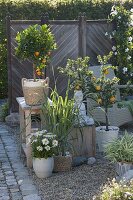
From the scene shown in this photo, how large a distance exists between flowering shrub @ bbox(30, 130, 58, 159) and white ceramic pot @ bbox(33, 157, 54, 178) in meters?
0.04

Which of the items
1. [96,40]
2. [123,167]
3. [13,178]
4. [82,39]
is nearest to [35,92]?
[13,178]

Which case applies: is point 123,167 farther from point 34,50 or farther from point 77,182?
point 34,50

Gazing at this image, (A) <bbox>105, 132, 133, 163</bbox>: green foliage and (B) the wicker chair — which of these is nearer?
(A) <bbox>105, 132, 133, 163</bbox>: green foliage

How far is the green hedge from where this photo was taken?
918cm

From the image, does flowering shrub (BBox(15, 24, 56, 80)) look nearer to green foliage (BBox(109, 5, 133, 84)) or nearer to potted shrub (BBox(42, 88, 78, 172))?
potted shrub (BBox(42, 88, 78, 172))

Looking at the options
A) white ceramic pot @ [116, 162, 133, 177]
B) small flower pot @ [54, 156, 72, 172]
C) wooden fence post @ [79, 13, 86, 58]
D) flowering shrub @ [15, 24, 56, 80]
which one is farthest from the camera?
wooden fence post @ [79, 13, 86, 58]

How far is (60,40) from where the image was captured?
7633mm

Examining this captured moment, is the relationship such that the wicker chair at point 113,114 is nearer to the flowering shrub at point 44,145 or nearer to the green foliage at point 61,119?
the green foliage at point 61,119

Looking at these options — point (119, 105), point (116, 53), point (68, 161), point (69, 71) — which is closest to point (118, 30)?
point (116, 53)

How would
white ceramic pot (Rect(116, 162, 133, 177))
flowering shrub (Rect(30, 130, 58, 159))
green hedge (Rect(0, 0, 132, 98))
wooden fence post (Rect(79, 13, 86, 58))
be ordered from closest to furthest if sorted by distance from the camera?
white ceramic pot (Rect(116, 162, 133, 177)) < flowering shrub (Rect(30, 130, 58, 159)) < wooden fence post (Rect(79, 13, 86, 58)) < green hedge (Rect(0, 0, 132, 98))

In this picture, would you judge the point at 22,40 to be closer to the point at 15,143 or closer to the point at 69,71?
the point at 69,71

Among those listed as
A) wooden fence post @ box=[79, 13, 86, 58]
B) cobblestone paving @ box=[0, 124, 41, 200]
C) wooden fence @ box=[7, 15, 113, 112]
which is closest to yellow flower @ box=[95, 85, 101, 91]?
cobblestone paving @ box=[0, 124, 41, 200]

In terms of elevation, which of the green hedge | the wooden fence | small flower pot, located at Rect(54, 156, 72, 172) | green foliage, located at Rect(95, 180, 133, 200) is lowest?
small flower pot, located at Rect(54, 156, 72, 172)

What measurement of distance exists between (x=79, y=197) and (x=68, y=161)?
0.81 metres
